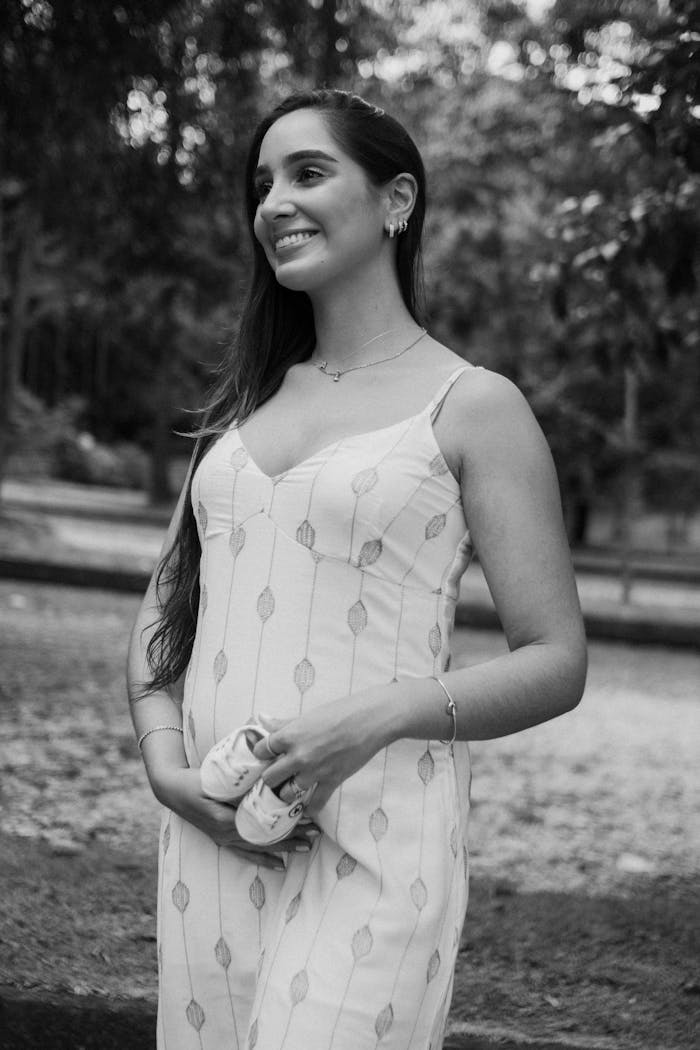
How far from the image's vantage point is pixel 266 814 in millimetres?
1748

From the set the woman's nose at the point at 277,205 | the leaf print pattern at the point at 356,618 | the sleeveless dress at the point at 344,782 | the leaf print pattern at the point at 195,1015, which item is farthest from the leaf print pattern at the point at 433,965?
the woman's nose at the point at 277,205

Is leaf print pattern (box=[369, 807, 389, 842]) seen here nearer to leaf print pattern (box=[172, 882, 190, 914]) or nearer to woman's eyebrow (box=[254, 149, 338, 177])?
leaf print pattern (box=[172, 882, 190, 914])

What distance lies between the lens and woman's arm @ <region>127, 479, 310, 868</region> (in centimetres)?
187

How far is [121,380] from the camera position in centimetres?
3528

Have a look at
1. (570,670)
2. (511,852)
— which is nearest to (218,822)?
(570,670)

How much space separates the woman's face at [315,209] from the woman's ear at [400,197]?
2cm

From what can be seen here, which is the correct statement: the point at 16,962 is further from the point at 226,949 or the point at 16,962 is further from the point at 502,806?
the point at 502,806

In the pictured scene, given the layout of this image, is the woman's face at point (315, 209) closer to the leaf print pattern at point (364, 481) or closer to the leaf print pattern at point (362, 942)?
the leaf print pattern at point (364, 481)

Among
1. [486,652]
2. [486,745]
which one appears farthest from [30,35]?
[486,652]

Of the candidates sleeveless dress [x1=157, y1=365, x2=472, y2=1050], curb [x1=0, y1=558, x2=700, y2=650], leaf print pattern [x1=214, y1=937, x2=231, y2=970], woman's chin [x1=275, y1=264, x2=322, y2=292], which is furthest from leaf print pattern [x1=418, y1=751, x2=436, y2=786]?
curb [x1=0, y1=558, x2=700, y2=650]

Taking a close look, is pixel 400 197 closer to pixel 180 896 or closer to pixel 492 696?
pixel 492 696

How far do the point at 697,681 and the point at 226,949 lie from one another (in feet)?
25.9

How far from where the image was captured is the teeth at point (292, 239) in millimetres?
2092

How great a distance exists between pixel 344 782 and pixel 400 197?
36.9 inches
